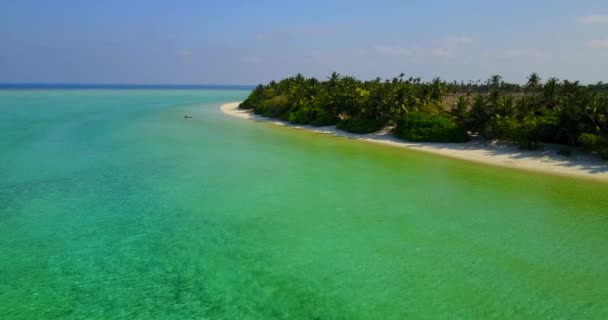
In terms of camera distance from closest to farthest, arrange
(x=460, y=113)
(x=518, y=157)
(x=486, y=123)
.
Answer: (x=518, y=157) < (x=486, y=123) < (x=460, y=113)

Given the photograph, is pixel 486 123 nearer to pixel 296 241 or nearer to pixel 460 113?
pixel 460 113

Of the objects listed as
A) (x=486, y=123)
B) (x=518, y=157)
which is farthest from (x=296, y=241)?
(x=486, y=123)

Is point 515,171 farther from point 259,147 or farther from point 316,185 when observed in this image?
point 259,147

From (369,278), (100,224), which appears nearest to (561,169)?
(369,278)

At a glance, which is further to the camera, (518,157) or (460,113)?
(460,113)

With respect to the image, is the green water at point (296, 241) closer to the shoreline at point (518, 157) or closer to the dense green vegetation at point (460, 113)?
the shoreline at point (518, 157)

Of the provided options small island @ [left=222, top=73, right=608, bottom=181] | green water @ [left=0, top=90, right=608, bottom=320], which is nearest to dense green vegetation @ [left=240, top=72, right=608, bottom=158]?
small island @ [left=222, top=73, right=608, bottom=181]
